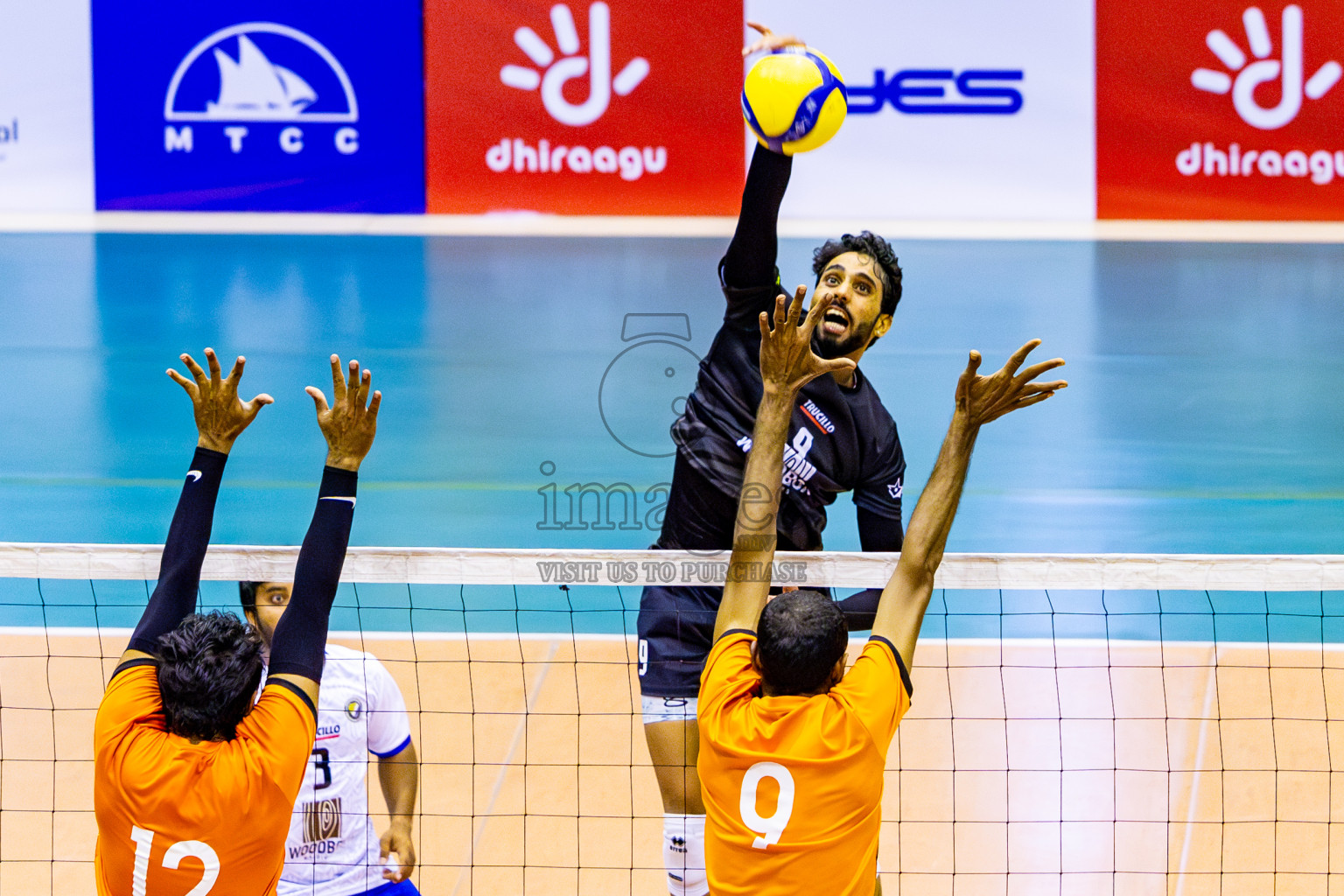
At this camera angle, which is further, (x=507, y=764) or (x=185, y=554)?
(x=507, y=764)

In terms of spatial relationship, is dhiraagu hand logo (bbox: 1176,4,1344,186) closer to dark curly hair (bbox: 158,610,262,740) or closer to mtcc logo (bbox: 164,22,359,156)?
mtcc logo (bbox: 164,22,359,156)

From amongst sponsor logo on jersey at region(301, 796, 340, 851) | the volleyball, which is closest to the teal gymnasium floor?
sponsor logo on jersey at region(301, 796, 340, 851)

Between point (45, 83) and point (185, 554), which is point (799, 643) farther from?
point (45, 83)

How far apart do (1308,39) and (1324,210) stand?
2114 millimetres

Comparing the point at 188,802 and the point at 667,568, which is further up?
the point at 667,568

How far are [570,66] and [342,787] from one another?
587 inches

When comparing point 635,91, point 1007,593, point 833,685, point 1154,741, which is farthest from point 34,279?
point 833,685

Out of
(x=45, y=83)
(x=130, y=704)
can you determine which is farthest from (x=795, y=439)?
(x=45, y=83)

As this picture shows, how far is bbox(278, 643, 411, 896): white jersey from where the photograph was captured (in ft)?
13.9

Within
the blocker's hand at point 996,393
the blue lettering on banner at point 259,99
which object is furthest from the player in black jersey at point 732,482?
the blue lettering on banner at point 259,99

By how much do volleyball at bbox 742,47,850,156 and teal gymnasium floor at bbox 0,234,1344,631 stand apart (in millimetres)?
4358

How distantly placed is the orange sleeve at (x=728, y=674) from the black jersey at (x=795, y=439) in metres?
1.06

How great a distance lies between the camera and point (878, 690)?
3.25m

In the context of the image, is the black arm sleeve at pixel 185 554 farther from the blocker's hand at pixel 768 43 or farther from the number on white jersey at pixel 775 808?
the blocker's hand at pixel 768 43
